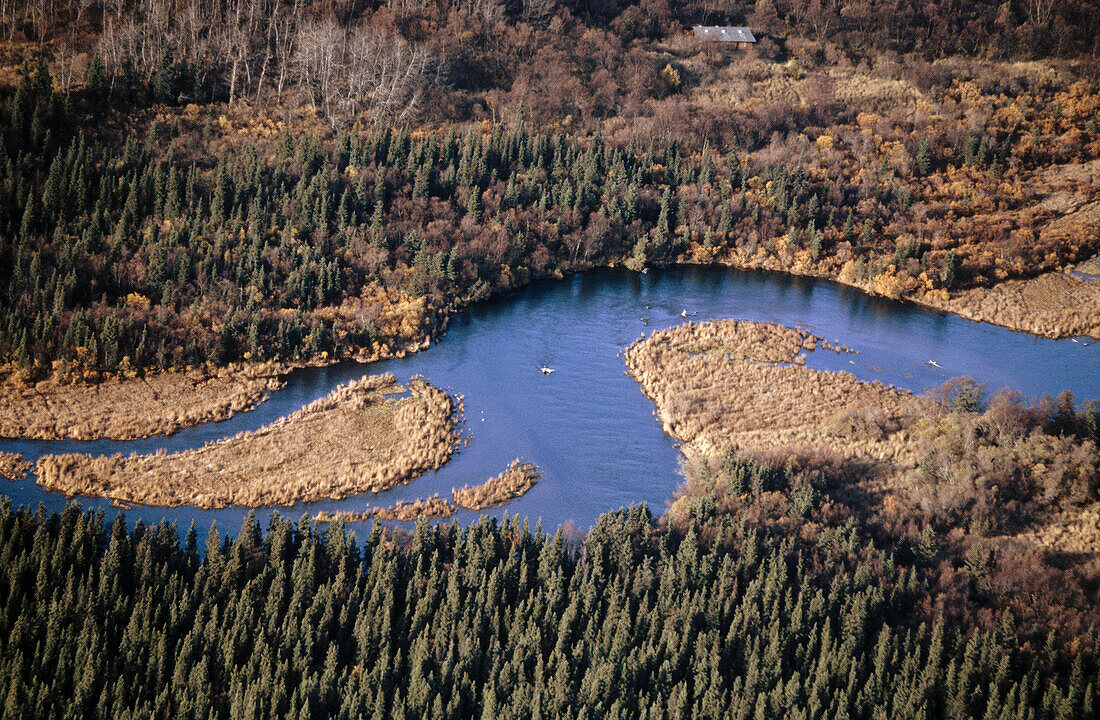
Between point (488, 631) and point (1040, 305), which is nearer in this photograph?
point (488, 631)

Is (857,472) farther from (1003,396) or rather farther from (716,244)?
(716,244)

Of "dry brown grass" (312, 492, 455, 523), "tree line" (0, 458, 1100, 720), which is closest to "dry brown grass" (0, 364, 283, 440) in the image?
"tree line" (0, 458, 1100, 720)

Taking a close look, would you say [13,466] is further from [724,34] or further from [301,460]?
[724,34]

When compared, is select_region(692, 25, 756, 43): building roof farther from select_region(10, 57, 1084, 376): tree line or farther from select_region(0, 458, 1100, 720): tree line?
select_region(0, 458, 1100, 720): tree line

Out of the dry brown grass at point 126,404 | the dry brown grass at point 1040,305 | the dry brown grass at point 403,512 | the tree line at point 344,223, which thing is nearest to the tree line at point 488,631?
the dry brown grass at point 403,512

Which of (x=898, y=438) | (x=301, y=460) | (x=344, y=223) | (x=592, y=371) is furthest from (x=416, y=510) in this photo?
(x=344, y=223)

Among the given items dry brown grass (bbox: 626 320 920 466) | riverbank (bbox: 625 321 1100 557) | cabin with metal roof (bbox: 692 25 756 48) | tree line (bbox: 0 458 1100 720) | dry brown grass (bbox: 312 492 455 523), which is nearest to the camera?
tree line (bbox: 0 458 1100 720)

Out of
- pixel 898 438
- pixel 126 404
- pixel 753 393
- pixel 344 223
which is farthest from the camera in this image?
pixel 344 223
